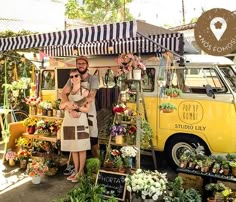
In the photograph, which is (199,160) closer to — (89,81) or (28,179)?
(89,81)

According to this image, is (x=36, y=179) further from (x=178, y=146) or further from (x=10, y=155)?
(x=178, y=146)

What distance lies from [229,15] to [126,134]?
223 cm

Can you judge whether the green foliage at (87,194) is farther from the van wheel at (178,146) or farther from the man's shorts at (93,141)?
the van wheel at (178,146)

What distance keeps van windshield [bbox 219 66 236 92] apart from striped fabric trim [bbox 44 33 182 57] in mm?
946

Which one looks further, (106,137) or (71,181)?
(106,137)

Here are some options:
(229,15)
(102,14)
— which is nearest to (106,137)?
(229,15)

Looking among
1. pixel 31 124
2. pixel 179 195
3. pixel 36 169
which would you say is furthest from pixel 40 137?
pixel 179 195

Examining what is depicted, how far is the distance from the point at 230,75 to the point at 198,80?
0.58 meters

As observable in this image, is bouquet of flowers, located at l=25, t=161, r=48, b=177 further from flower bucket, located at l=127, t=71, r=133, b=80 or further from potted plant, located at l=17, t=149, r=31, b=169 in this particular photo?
flower bucket, located at l=127, t=71, r=133, b=80

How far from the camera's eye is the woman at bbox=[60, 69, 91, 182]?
4770 mm

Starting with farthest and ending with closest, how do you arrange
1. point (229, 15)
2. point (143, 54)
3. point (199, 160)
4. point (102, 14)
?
1. point (102, 14)
2. point (143, 54)
3. point (199, 160)
4. point (229, 15)

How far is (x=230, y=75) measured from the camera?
535cm

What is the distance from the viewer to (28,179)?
5121 millimetres

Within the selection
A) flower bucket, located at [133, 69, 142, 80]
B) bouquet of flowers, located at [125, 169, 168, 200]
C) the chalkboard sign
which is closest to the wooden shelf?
the chalkboard sign
